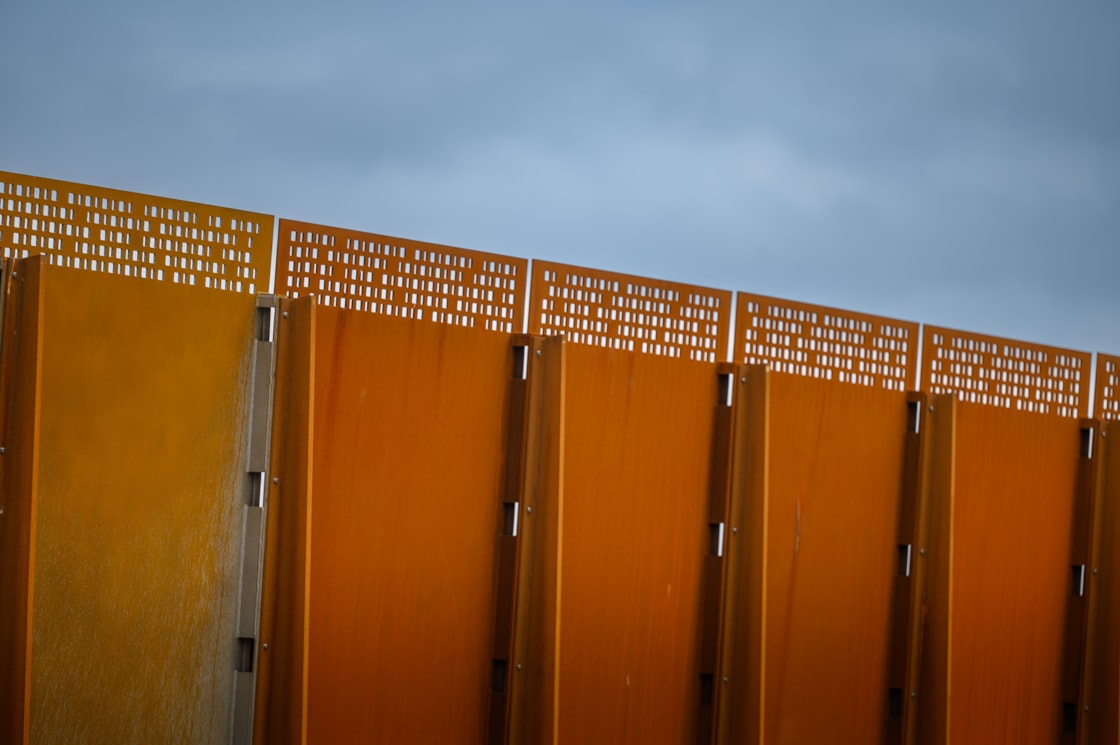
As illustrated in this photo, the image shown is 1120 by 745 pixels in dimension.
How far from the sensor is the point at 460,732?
5953 mm

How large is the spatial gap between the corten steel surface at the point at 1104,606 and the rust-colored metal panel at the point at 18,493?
6109 mm

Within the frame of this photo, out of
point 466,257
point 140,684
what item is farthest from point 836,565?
point 140,684

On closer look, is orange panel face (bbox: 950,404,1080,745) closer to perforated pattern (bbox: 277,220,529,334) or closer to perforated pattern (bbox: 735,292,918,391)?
perforated pattern (bbox: 735,292,918,391)

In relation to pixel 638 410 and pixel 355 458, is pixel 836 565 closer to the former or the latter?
pixel 638 410

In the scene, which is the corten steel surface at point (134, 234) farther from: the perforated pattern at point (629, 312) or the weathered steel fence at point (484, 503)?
the perforated pattern at point (629, 312)

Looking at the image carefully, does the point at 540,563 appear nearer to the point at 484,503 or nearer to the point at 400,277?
the point at 484,503

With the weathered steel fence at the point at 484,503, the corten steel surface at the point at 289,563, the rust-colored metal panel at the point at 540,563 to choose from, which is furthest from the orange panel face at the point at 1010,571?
the corten steel surface at the point at 289,563

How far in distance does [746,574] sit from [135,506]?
308 cm

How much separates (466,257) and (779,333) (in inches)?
74.7

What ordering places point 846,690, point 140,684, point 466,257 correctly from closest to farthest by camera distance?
point 140,684
point 466,257
point 846,690

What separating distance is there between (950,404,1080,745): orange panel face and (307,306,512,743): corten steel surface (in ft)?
9.78

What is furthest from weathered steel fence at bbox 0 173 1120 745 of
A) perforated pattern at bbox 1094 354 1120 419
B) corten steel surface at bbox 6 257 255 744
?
perforated pattern at bbox 1094 354 1120 419

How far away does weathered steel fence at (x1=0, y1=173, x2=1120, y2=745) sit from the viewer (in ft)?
17.0

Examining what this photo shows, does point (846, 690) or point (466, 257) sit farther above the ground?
point (466, 257)
